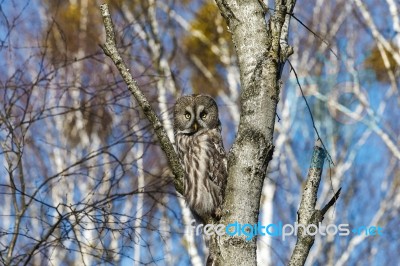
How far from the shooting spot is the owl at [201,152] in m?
4.71

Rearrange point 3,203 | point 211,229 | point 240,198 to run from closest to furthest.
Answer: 1. point 240,198
2. point 211,229
3. point 3,203

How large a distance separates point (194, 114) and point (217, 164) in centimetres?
51

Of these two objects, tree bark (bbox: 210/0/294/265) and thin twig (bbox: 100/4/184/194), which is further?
thin twig (bbox: 100/4/184/194)

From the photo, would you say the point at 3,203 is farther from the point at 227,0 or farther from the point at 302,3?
the point at 227,0

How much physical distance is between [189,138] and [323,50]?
7.02m

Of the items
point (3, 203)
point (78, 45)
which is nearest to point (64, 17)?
point (78, 45)

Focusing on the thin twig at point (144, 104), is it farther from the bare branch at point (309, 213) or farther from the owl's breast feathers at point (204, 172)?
the owl's breast feathers at point (204, 172)

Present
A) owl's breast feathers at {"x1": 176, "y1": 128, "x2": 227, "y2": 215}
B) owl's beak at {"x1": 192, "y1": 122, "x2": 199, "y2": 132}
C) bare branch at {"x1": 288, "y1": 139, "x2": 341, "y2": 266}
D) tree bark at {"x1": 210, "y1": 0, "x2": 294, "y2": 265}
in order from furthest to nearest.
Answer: owl's beak at {"x1": 192, "y1": 122, "x2": 199, "y2": 132} < owl's breast feathers at {"x1": 176, "y1": 128, "x2": 227, "y2": 215} < bare branch at {"x1": 288, "y1": 139, "x2": 341, "y2": 266} < tree bark at {"x1": 210, "y1": 0, "x2": 294, "y2": 265}

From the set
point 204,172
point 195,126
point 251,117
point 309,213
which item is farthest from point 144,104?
point 195,126

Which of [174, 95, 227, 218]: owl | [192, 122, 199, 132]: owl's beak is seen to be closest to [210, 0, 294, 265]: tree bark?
[174, 95, 227, 218]: owl

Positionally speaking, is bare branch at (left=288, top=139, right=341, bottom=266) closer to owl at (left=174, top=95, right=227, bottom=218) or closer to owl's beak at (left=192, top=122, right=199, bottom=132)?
owl at (left=174, top=95, right=227, bottom=218)

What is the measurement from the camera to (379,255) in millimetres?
13266

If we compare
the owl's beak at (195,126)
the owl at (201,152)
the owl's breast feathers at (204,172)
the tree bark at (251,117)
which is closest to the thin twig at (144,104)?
the tree bark at (251,117)

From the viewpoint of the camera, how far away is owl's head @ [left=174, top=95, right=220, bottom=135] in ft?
17.0
